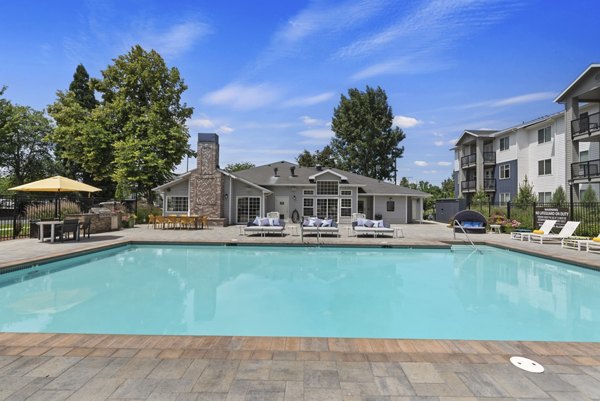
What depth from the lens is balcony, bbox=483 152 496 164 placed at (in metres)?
31.2

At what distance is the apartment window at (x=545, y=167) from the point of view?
25370 mm

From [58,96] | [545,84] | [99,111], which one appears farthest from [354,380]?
[58,96]

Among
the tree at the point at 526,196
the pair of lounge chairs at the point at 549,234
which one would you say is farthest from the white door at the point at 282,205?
the tree at the point at 526,196

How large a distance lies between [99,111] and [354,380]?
30.6m

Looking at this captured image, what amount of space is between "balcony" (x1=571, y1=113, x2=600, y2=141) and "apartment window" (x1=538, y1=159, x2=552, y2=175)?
4.98 meters

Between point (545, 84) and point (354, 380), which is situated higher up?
point (545, 84)

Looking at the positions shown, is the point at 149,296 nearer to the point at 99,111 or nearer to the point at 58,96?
the point at 99,111

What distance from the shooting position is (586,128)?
20.3 metres

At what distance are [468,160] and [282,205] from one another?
19711mm

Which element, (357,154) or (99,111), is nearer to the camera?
(99,111)

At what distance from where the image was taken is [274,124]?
96.0ft

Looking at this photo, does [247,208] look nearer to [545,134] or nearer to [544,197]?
[544,197]

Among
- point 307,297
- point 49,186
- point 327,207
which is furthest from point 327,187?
point 307,297

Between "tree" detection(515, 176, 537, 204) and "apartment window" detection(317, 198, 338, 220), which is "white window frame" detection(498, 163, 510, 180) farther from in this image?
"apartment window" detection(317, 198, 338, 220)
